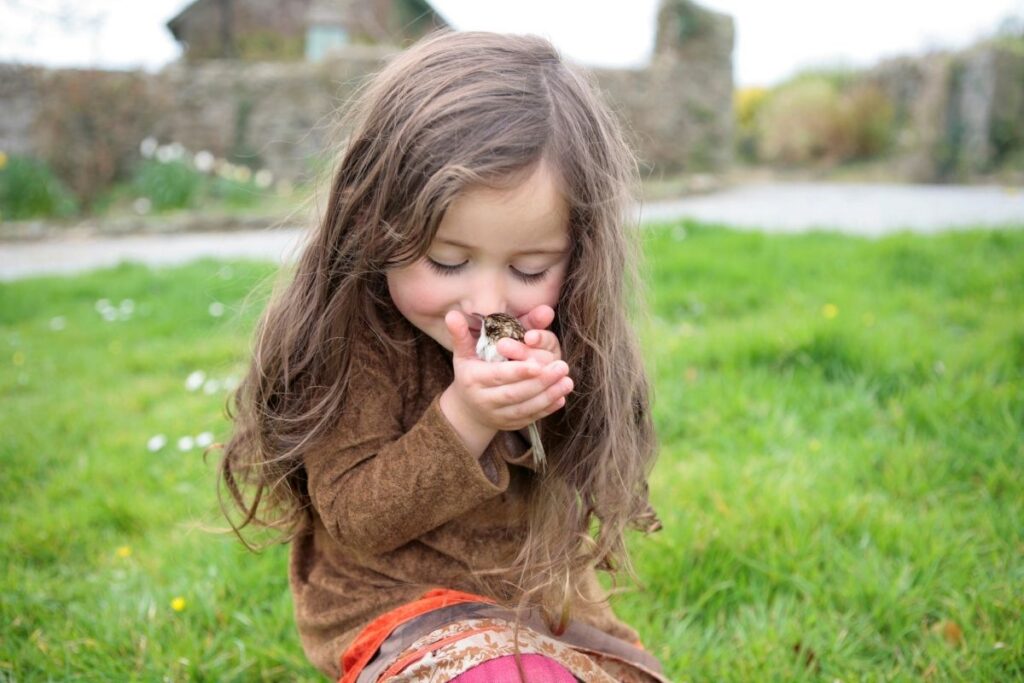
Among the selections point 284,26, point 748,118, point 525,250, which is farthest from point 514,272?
point 284,26

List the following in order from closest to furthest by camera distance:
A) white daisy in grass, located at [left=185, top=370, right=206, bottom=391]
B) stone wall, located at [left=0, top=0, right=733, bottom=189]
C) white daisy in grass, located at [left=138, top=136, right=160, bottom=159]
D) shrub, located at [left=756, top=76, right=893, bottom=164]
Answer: white daisy in grass, located at [left=185, top=370, right=206, bottom=391]
white daisy in grass, located at [left=138, top=136, right=160, bottom=159]
stone wall, located at [left=0, top=0, right=733, bottom=189]
shrub, located at [left=756, top=76, right=893, bottom=164]

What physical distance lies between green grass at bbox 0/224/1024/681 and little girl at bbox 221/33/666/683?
1.13 feet

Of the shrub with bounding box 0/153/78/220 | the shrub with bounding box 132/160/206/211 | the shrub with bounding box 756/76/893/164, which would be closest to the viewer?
the shrub with bounding box 0/153/78/220

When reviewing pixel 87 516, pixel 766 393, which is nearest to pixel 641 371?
pixel 766 393

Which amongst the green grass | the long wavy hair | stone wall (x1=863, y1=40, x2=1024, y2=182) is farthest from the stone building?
the long wavy hair

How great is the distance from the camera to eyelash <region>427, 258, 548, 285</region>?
1.26 m

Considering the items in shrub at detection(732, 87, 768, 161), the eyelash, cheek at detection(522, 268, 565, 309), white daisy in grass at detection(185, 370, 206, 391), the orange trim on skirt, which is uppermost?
the eyelash

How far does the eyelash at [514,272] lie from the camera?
1.26 metres

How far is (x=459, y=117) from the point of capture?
1.21 metres

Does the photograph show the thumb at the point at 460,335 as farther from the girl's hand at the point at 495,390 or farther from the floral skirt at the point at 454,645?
the floral skirt at the point at 454,645

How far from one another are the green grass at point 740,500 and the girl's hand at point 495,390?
0.52m

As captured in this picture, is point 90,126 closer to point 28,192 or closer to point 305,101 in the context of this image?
point 28,192

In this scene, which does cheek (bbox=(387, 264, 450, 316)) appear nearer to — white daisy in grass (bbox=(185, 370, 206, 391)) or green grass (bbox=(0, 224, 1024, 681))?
green grass (bbox=(0, 224, 1024, 681))

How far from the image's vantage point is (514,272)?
127cm
